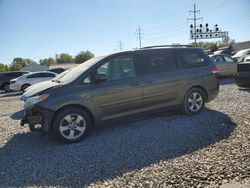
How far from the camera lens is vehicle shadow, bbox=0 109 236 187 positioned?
12.8 ft

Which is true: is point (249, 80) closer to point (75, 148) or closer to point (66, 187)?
point (75, 148)

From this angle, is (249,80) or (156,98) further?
(249,80)

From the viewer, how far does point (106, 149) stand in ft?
15.8

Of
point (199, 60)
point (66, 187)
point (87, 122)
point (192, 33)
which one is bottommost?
point (66, 187)

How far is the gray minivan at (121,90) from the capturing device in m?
5.25

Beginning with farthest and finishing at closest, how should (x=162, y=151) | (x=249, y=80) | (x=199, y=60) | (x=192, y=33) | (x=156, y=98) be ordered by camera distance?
(x=192, y=33), (x=249, y=80), (x=199, y=60), (x=156, y=98), (x=162, y=151)

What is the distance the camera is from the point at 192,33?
61562 mm

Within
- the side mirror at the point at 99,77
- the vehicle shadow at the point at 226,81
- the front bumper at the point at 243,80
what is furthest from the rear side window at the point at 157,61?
the vehicle shadow at the point at 226,81

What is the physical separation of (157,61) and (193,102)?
A: 1.49 m

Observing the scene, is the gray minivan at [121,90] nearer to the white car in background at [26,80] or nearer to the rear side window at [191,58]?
the rear side window at [191,58]

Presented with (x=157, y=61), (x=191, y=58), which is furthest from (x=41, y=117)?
(x=191, y=58)

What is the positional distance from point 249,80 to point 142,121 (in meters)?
5.47

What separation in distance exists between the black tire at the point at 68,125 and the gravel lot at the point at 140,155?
17cm

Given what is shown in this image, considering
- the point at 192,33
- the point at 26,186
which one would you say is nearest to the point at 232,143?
the point at 26,186
